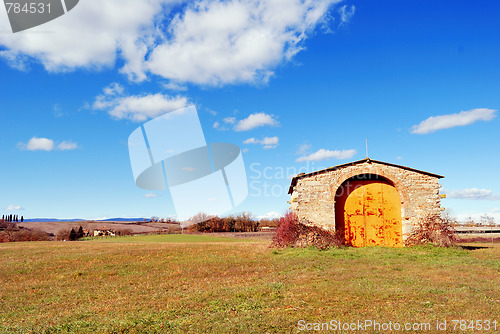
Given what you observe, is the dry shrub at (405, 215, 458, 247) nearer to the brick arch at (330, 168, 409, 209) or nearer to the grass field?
the brick arch at (330, 168, 409, 209)

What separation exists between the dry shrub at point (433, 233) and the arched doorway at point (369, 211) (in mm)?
702

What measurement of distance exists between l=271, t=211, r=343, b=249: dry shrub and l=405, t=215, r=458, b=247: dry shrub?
388 centimetres

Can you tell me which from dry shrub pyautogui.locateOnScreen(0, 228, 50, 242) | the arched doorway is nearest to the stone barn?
the arched doorway

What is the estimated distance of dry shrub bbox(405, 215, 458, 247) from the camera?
15609mm

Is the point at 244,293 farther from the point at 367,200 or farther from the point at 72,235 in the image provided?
the point at 72,235

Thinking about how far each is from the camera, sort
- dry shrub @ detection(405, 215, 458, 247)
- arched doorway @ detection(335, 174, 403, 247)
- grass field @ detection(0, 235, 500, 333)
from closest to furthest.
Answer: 1. grass field @ detection(0, 235, 500, 333)
2. dry shrub @ detection(405, 215, 458, 247)
3. arched doorway @ detection(335, 174, 403, 247)

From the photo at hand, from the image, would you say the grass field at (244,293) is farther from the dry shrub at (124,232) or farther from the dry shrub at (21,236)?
the dry shrub at (124,232)

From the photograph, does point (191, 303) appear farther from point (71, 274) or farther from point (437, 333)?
point (71, 274)

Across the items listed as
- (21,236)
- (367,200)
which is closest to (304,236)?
(367,200)

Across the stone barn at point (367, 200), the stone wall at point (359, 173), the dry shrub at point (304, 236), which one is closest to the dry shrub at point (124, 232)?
the dry shrub at point (304, 236)

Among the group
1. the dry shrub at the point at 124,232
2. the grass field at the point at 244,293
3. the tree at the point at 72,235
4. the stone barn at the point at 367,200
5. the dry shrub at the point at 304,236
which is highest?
the stone barn at the point at 367,200

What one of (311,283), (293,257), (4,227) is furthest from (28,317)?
(4,227)

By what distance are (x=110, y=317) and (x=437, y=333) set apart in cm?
560

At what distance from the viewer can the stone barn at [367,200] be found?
16.4 meters
